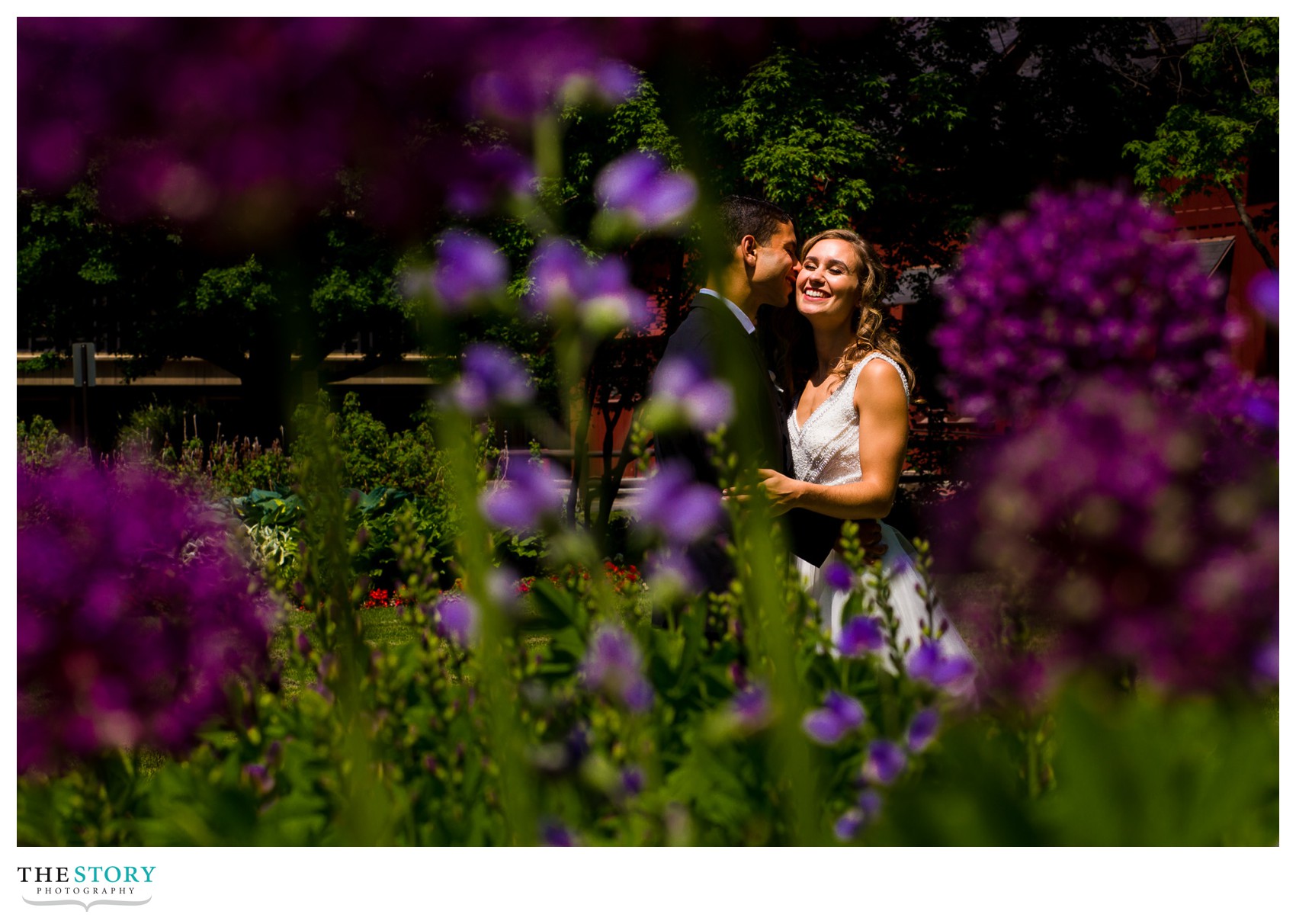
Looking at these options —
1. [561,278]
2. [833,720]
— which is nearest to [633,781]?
[833,720]

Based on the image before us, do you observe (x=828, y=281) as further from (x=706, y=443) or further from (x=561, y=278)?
(x=561, y=278)

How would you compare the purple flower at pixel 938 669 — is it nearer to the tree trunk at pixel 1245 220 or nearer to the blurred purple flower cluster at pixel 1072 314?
the blurred purple flower cluster at pixel 1072 314

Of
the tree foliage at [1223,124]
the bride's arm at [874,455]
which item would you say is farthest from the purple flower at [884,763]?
the tree foliage at [1223,124]

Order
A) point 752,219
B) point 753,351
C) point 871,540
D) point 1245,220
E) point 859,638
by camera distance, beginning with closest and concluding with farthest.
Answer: point 859,638, point 753,351, point 871,540, point 752,219, point 1245,220

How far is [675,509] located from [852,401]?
1.63 m

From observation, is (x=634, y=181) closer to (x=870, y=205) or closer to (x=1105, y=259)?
(x=1105, y=259)

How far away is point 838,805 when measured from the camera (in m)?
1.42

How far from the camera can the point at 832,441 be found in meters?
2.99

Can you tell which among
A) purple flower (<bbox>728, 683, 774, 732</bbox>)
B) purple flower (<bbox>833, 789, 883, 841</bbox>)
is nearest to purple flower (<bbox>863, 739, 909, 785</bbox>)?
purple flower (<bbox>833, 789, 883, 841</bbox>)

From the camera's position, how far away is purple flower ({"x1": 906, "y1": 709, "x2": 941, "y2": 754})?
53.8 inches

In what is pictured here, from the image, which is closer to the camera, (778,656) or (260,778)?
(778,656)

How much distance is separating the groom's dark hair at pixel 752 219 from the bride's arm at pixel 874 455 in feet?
1.42

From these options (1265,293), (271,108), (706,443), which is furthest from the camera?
(706,443)

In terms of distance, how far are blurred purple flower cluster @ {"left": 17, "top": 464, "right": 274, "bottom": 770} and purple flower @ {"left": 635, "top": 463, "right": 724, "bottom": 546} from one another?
23.5 inches
